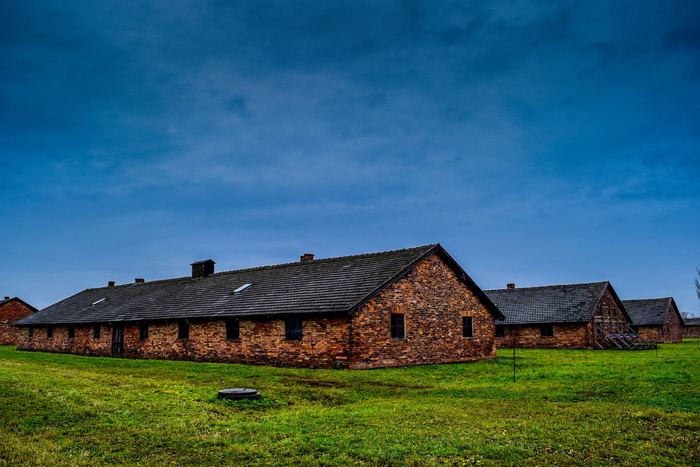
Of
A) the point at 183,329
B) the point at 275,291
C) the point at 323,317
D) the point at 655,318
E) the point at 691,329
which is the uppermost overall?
the point at 275,291

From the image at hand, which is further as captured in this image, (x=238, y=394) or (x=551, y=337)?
(x=551, y=337)

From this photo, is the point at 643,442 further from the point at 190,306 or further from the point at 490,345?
the point at 190,306

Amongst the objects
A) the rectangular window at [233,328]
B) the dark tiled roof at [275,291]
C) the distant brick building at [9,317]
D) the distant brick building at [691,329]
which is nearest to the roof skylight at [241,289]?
the dark tiled roof at [275,291]

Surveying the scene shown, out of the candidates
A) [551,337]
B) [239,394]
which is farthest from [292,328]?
[551,337]

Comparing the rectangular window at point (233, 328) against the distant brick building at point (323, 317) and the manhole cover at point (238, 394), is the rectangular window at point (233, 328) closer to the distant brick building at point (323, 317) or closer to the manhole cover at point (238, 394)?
the distant brick building at point (323, 317)

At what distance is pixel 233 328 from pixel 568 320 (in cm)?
2556

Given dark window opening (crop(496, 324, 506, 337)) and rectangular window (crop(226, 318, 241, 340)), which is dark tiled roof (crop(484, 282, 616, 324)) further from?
rectangular window (crop(226, 318, 241, 340))

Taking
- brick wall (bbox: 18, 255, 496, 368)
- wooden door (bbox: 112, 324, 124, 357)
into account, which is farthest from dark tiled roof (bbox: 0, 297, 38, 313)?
brick wall (bbox: 18, 255, 496, 368)

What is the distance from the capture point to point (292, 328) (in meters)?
22.1

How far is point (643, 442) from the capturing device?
25.1ft

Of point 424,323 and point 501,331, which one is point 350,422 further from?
point 501,331

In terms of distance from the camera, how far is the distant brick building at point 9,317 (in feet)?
178

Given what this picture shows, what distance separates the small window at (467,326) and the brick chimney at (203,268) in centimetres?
1791

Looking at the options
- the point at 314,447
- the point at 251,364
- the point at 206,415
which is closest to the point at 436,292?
the point at 251,364
